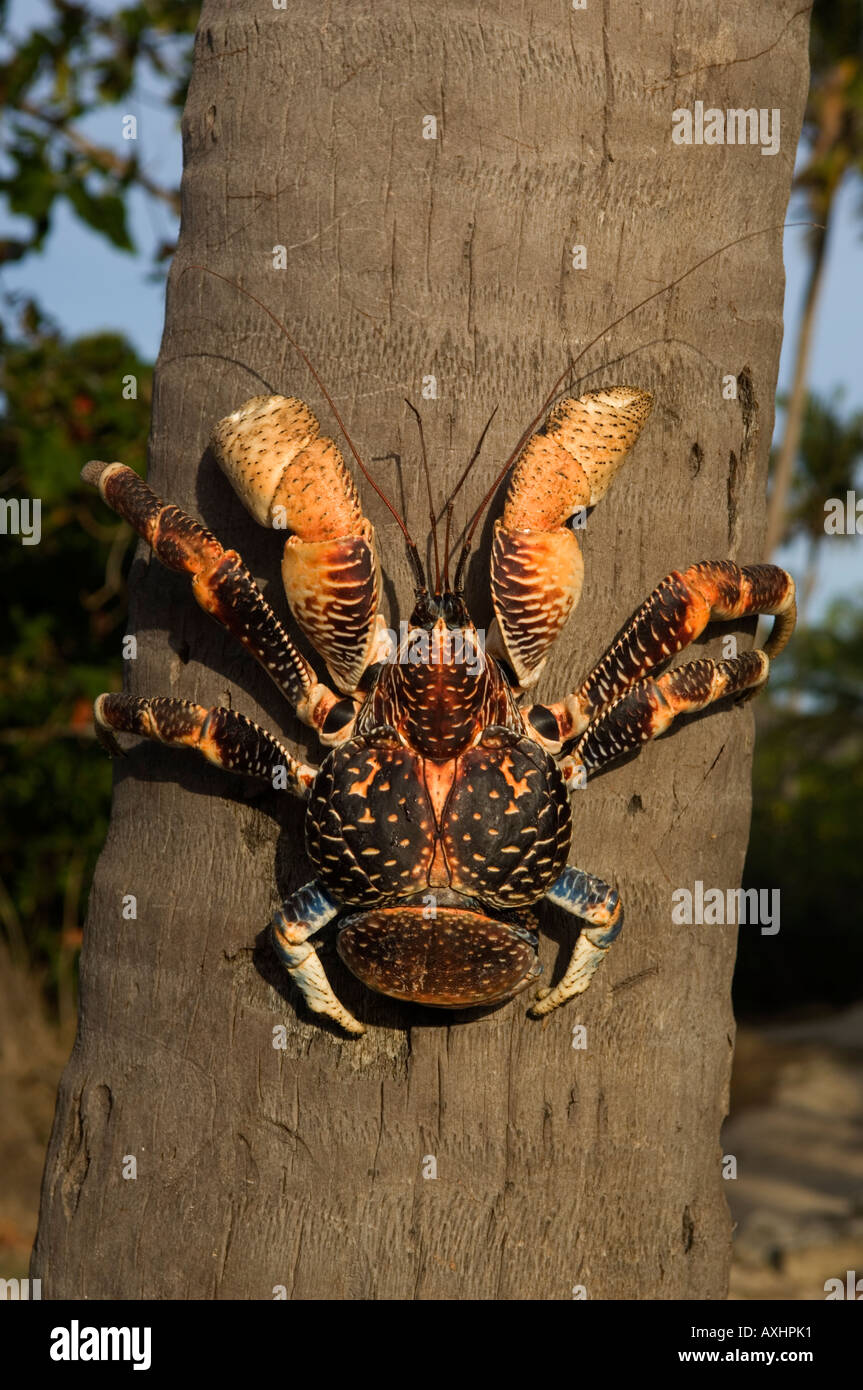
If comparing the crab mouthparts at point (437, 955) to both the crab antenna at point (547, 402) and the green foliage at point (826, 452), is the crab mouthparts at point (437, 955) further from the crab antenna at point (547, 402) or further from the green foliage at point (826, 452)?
the green foliage at point (826, 452)

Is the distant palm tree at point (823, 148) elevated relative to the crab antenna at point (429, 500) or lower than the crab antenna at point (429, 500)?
elevated

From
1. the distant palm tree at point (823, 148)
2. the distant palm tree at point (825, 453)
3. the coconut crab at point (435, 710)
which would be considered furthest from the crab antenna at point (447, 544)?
the distant palm tree at point (825, 453)

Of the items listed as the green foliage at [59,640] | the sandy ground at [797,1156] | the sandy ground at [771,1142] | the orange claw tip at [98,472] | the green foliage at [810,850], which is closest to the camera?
the orange claw tip at [98,472]

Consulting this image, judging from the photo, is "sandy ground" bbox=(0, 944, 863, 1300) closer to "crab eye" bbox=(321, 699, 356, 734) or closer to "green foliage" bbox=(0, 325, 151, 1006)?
"green foliage" bbox=(0, 325, 151, 1006)

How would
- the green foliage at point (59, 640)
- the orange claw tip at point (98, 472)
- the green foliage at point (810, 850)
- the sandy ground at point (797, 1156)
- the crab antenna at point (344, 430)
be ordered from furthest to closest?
the green foliage at point (810, 850), the sandy ground at point (797, 1156), the green foliage at point (59, 640), the orange claw tip at point (98, 472), the crab antenna at point (344, 430)

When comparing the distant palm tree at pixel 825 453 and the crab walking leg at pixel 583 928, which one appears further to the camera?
the distant palm tree at pixel 825 453

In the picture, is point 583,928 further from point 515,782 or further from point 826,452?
point 826,452
